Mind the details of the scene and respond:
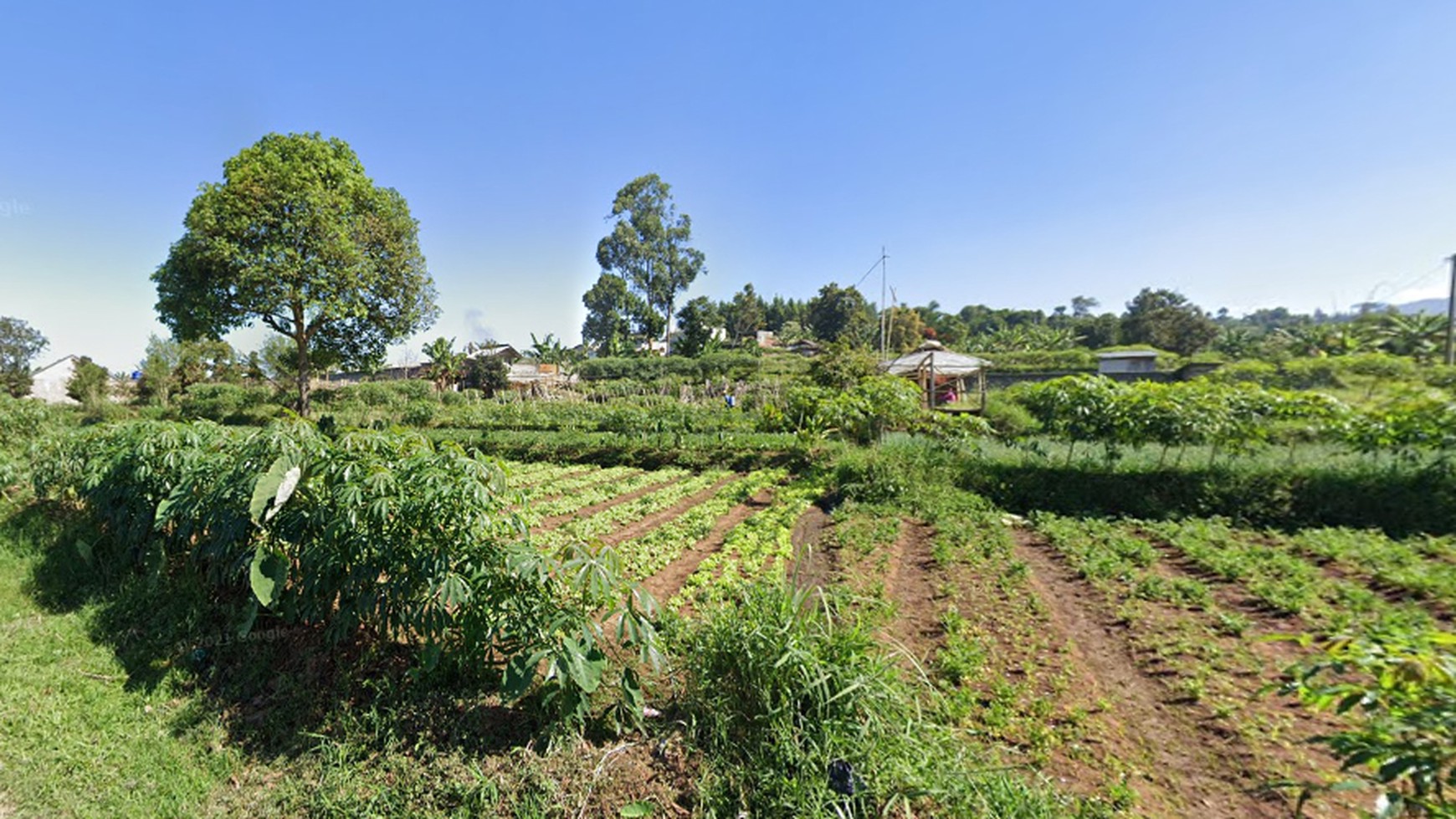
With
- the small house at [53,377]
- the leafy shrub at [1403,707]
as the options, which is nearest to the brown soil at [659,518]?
the leafy shrub at [1403,707]

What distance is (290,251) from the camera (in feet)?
57.3

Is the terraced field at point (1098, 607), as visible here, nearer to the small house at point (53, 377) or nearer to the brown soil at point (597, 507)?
the brown soil at point (597, 507)

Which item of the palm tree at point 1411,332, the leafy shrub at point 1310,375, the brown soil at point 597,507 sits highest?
the palm tree at point 1411,332

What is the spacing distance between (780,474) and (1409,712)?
969 centimetres

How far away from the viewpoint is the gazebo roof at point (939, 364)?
62.7ft

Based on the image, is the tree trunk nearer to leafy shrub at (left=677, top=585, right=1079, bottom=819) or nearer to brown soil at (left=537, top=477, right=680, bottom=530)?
brown soil at (left=537, top=477, right=680, bottom=530)

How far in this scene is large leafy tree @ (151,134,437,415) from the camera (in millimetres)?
17141

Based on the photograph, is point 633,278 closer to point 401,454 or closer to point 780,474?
point 780,474

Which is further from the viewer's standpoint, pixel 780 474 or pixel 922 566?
pixel 780 474

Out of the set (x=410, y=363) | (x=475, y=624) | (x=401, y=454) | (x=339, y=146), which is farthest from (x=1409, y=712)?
(x=410, y=363)

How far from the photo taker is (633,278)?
45562 mm

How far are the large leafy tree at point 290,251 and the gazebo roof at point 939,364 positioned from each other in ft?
63.2

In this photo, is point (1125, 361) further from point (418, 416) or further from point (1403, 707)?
point (1403, 707)

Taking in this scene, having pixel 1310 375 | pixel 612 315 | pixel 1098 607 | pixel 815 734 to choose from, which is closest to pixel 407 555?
pixel 815 734
